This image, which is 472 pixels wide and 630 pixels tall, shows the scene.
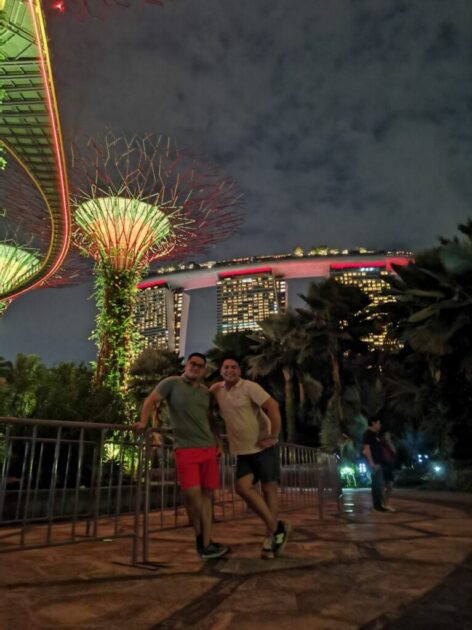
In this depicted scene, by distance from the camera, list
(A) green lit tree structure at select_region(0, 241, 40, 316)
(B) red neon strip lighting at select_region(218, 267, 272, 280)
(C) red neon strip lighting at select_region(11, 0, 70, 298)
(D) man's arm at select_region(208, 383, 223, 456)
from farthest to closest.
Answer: (B) red neon strip lighting at select_region(218, 267, 272, 280), (A) green lit tree structure at select_region(0, 241, 40, 316), (C) red neon strip lighting at select_region(11, 0, 70, 298), (D) man's arm at select_region(208, 383, 223, 456)

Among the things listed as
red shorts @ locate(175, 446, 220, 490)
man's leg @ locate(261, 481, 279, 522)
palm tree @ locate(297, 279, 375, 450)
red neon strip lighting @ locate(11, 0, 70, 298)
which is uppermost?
red neon strip lighting @ locate(11, 0, 70, 298)

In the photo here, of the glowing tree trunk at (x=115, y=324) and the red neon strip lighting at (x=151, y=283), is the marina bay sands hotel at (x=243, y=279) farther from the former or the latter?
the glowing tree trunk at (x=115, y=324)

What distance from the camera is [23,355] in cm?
1728

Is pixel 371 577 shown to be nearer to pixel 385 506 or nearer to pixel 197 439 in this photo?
pixel 197 439

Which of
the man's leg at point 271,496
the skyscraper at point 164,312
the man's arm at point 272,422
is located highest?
the skyscraper at point 164,312

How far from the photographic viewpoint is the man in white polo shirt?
4.29 m

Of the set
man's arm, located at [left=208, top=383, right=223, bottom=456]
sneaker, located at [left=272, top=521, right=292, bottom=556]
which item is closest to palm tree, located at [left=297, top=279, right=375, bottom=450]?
man's arm, located at [left=208, top=383, right=223, bottom=456]

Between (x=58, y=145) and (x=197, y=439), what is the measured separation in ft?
48.0

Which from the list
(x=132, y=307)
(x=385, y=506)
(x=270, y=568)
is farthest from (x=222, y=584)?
(x=132, y=307)

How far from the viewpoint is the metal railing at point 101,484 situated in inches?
181

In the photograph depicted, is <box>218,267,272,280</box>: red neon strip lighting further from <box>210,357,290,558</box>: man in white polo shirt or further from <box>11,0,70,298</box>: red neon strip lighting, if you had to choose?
<box>210,357,290,558</box>: man in white polo shirt

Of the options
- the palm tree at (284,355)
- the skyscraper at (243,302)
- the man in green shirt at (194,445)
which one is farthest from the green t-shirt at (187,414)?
the skyscraper at (243,302)

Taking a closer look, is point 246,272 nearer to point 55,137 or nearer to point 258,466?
point 55,137

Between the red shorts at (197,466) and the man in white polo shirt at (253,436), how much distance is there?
218 mm
